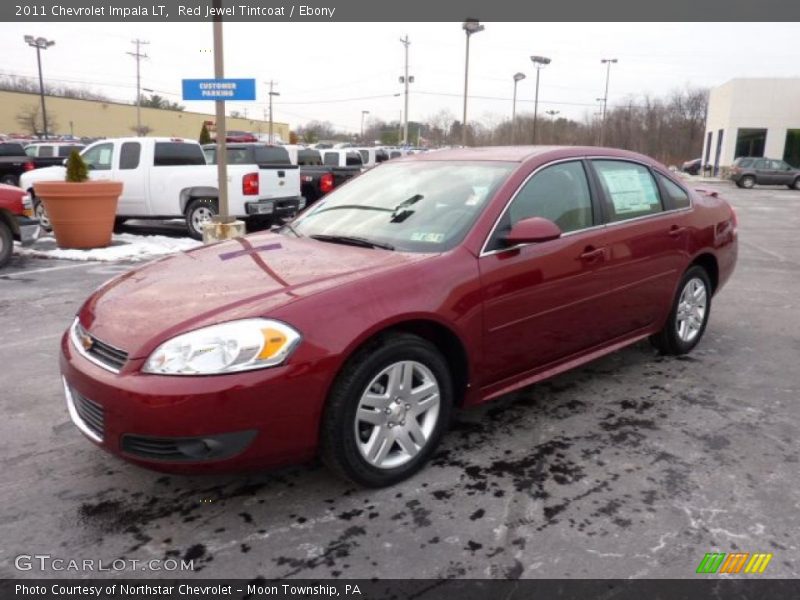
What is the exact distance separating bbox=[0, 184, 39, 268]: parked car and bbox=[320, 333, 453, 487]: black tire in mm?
7668

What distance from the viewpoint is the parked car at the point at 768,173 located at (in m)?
32.3

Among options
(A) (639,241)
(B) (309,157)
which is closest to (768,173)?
(B) (309,157)

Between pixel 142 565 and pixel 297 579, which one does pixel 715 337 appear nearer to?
pixel 297 579

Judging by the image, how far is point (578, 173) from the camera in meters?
4.12

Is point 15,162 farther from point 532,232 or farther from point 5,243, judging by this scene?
point 532,232

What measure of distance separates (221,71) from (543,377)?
21.9 ft

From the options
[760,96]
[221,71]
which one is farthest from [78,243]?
[760,96]

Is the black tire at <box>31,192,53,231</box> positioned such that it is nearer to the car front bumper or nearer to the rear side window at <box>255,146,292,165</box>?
the rear side window at <box>255,146,292,165</box>

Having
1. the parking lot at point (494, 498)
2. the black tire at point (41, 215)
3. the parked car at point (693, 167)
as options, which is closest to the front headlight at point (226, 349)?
the parking lot at point (494, 498)

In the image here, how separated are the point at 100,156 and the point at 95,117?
8244 cm

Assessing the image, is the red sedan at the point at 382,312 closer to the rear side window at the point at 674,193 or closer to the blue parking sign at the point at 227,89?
the rear side window at the point at 674,193

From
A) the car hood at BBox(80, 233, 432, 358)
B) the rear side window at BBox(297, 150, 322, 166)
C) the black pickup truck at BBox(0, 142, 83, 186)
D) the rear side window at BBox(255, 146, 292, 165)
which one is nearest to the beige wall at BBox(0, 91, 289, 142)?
the black pickup truck at BBox(0, 142, 83, 186)

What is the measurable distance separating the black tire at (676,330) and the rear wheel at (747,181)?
31880mm

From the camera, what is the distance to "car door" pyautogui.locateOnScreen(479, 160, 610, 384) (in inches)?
135
